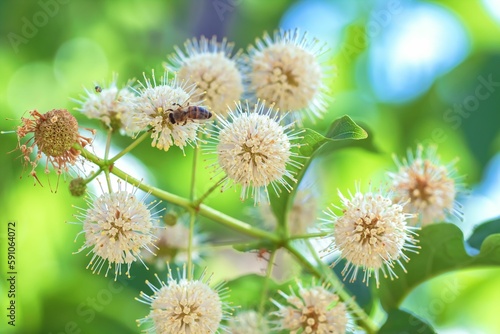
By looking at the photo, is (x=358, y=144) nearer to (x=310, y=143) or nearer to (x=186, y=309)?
(x=310, y=143)

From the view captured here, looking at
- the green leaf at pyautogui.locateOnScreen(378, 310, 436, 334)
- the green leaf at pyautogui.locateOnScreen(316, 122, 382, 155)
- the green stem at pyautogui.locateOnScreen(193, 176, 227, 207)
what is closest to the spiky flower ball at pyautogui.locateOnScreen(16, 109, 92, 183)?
the green stem at pyautogui.locateOnScreen(193, 176, 227, 207)

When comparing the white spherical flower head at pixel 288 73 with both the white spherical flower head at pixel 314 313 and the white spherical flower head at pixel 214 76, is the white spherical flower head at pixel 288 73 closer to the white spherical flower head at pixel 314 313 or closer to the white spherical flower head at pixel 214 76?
the white spherical flower head at pixel 214 76

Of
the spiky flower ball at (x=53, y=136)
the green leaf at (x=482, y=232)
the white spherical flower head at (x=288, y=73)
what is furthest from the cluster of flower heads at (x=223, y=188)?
the green leaf at (x=482, y=232)

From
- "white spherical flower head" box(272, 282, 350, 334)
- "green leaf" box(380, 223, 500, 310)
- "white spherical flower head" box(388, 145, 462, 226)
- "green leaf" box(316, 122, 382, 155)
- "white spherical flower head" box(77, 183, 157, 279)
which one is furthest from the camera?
"white spherical flower head" box(388, 145, 462, 226)

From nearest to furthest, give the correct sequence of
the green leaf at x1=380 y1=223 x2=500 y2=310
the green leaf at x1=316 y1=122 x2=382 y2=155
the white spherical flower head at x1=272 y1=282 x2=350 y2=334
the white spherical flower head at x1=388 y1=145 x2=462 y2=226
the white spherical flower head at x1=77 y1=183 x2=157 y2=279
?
the white spherical flower head at x1=77 y1=183 x2=157 y2=279
the white spherical flower head at x1=272 y1=282 x2=350 y2=334
the green leaf at x1=380 y1=223 x2=500 y2=310
the green leaf at x1=316 y1=122 x2=382 y2=155
the white spherical flower head at x1=388 y1=145 x2=462 y2=226

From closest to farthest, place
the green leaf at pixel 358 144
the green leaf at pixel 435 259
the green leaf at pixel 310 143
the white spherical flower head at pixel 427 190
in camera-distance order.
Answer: the green leaf at pixel 310 143 < the green leaf at pixel 435 259 < the green leaf at pixel 358 144 < the white spherical flower head at pixel 427 190

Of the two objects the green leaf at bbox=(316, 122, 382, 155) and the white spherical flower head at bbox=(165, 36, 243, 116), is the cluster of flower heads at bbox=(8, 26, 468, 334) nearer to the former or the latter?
the white spherical flower head at bbox=(165, 36, 243, 116)

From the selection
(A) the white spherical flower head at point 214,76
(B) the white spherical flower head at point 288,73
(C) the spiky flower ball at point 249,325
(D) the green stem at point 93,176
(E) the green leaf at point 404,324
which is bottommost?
(C) the spiky flower ball at point 249,325

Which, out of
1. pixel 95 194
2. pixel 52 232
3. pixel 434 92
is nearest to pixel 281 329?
pixel 95 194
